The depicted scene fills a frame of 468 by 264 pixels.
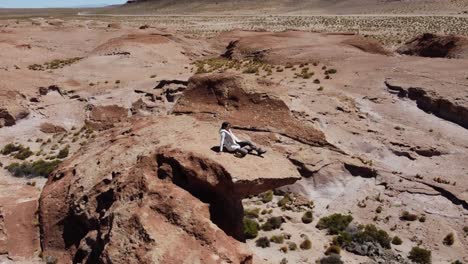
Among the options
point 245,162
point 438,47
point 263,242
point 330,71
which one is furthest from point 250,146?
point 438,47

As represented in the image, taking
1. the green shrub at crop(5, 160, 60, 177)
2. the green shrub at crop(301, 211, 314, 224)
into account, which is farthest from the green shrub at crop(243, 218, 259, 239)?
the green shrub at crop(5, 160, 60, 177)

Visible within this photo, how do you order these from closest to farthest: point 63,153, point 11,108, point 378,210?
point 378,210
point 63,153
point 11,108

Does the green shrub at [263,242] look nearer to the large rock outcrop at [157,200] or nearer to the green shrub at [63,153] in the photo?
the large rock outcrop at [157,200]

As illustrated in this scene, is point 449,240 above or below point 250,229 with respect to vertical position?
below

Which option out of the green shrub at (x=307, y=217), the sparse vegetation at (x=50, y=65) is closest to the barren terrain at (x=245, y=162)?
the green shrub at (x=307, y=217)

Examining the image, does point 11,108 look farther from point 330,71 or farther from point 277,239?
point 277,239

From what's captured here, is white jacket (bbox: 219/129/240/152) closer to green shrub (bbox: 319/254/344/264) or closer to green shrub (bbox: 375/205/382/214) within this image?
green shrub (bbox: 319/254/344/264)

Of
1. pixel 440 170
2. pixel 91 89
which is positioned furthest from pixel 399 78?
pixel 91 89
